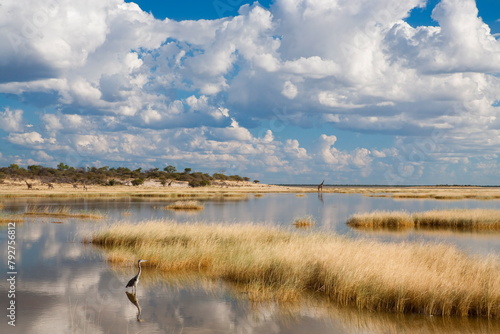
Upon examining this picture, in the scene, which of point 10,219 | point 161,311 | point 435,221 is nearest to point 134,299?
point 161,311

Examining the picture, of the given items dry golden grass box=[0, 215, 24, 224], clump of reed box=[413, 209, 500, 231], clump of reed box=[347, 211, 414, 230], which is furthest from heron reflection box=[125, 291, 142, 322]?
clump of reed box=[413, 209, 500, 231]

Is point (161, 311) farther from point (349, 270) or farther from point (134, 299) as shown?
point (349, 270)

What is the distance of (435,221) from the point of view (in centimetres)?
3556

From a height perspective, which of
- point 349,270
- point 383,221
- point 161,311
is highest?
point 349,270

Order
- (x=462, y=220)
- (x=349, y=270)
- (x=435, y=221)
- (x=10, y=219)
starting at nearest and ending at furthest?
(x=349, y=270) < (x=10, y=219) < (x=462, y=220) < (x=435, y=221)

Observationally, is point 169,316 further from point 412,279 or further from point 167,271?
point 412,279

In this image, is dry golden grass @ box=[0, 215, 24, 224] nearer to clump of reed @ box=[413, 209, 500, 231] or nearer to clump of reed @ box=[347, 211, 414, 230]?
clump of reed @ box=[347, 211, 414, 230]

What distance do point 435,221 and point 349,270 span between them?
24.0 meters

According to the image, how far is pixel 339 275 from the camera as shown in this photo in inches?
567

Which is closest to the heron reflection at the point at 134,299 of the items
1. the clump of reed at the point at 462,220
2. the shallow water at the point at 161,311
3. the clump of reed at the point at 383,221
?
the shallow water at the point at 161,311

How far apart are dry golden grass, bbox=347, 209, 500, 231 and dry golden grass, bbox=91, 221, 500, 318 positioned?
14.0 meters

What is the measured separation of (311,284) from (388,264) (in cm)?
270

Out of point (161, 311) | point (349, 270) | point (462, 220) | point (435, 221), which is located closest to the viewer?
point (161, 311)

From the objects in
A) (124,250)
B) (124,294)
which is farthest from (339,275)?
(124,250)
